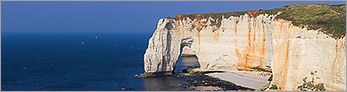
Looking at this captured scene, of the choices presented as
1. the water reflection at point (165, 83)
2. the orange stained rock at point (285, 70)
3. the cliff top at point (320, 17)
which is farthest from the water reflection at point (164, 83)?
the cliff top at point (320, 17)

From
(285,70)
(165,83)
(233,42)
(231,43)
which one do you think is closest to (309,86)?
(285,70)

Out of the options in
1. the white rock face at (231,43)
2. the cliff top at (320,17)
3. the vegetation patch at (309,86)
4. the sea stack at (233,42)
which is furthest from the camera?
the white rock face at (231,43)

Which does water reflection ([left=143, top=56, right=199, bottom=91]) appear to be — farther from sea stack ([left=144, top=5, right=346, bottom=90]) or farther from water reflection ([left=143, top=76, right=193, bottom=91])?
sea stack ([left=144, top=5, right=346, bottom=90])

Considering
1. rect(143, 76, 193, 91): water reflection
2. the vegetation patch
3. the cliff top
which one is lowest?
rect(143, 76, 193, 91): water reflection

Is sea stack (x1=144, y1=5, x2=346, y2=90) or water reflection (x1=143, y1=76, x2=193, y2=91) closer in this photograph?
sea stack (x1=144, y1=5, x2=346, y2=90)

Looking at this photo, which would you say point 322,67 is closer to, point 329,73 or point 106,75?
point 329,73

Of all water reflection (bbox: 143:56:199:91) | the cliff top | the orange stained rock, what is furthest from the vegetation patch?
water reflection (bbox: 143:56:199:91)

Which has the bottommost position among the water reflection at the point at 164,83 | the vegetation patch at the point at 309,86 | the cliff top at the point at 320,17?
the water reflection at the point at 164,83

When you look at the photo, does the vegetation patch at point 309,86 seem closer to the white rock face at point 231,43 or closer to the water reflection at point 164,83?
the white rock face at point 231,43

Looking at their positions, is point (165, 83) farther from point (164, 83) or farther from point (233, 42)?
point (233, 42)

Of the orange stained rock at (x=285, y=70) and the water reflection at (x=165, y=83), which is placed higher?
the orange stained rock at (x=285, y=70)

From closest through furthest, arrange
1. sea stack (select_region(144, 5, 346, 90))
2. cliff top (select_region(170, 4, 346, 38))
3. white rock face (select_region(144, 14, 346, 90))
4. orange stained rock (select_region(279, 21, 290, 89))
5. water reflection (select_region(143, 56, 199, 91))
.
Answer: cliff top (select_region(170, 4, 346, 38)) < orange stained rock (select_region(279, 21, 290, 89)) < sea stack (select_region(144, 5, 346, 90)) < white rock face (select_region(144, 14, 346, 90)) < water reflection (select_region(143, 56, 199, 91))

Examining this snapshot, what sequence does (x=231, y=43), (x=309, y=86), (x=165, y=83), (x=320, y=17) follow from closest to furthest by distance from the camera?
(x=309, y=86)
(x=320, y=17)
(x=165, y=83)
(x=231, y=43)
